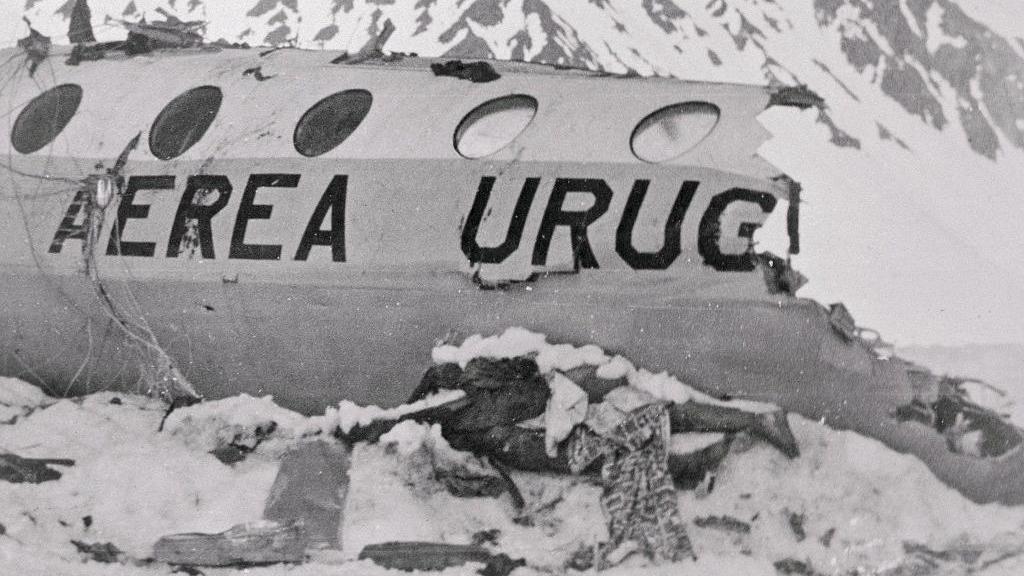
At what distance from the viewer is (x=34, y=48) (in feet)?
24.1

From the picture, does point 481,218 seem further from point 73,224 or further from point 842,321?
point 73,224

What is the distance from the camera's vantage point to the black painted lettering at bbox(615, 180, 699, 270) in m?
5.68

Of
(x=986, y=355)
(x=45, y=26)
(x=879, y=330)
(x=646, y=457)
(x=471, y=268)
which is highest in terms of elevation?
(x=45, y=26)

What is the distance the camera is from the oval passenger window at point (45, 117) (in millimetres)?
6918

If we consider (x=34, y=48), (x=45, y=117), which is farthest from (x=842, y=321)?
(x=34, y=48)

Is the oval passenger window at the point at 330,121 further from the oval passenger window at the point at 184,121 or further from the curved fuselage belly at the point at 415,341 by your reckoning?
the curved fuselage belly at the point at 415,341

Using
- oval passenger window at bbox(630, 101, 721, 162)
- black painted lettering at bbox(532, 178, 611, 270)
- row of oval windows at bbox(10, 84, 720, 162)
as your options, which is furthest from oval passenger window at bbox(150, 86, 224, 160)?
oval passenger window at bbox(630, 101, 721, 162)

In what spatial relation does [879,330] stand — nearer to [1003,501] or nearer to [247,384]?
[1003,501]

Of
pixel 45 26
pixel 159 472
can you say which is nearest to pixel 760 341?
pixel 159 472

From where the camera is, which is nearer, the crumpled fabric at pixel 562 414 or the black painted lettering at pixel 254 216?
the crumpled fabric at pixel 562 414

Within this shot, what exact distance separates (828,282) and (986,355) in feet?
5.60

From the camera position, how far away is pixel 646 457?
5484 mm

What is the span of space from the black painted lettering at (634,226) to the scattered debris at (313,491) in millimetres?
2513

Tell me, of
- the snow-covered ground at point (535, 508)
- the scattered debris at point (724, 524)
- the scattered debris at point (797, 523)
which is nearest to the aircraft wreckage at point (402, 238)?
the snow-covered ground at point (535, 508)
